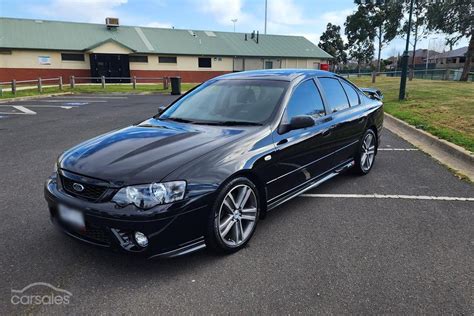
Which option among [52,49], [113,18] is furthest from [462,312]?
[113,18]

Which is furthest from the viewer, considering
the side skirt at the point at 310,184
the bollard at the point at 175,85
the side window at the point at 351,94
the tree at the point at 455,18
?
the tree at the point at 455,18

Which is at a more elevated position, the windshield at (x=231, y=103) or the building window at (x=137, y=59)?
the building window at (x=137, y=59)

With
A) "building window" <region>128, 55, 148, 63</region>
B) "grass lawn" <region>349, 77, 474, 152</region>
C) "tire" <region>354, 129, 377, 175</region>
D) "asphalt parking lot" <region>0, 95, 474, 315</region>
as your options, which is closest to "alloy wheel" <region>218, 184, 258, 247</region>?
"asphalt parking lot" <region>0, 95, 474, 315</region>

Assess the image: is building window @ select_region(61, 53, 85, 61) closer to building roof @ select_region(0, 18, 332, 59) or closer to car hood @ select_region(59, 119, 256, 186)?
building roof @ select_region(0, 18, 332, 59)

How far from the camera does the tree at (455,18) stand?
85.8 feet

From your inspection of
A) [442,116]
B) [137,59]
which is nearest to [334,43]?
[137,59]

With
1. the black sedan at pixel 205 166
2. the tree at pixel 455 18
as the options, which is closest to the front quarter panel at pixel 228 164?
the black sedan at pixel 205 166

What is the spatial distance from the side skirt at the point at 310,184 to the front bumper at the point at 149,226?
0.99m

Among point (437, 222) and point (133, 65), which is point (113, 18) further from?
point (437, 222)

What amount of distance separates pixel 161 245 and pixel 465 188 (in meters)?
4.17

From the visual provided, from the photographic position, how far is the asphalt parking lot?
8.16ft

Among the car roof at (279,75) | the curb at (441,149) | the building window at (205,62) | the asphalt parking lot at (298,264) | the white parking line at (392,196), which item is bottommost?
the asphalt parking lot at (298,264)

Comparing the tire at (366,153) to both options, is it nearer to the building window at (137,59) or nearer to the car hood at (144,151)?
the car hood at (144,151)

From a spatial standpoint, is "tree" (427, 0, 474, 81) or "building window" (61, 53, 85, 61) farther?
"building window" (61, 53, 85, 61)
